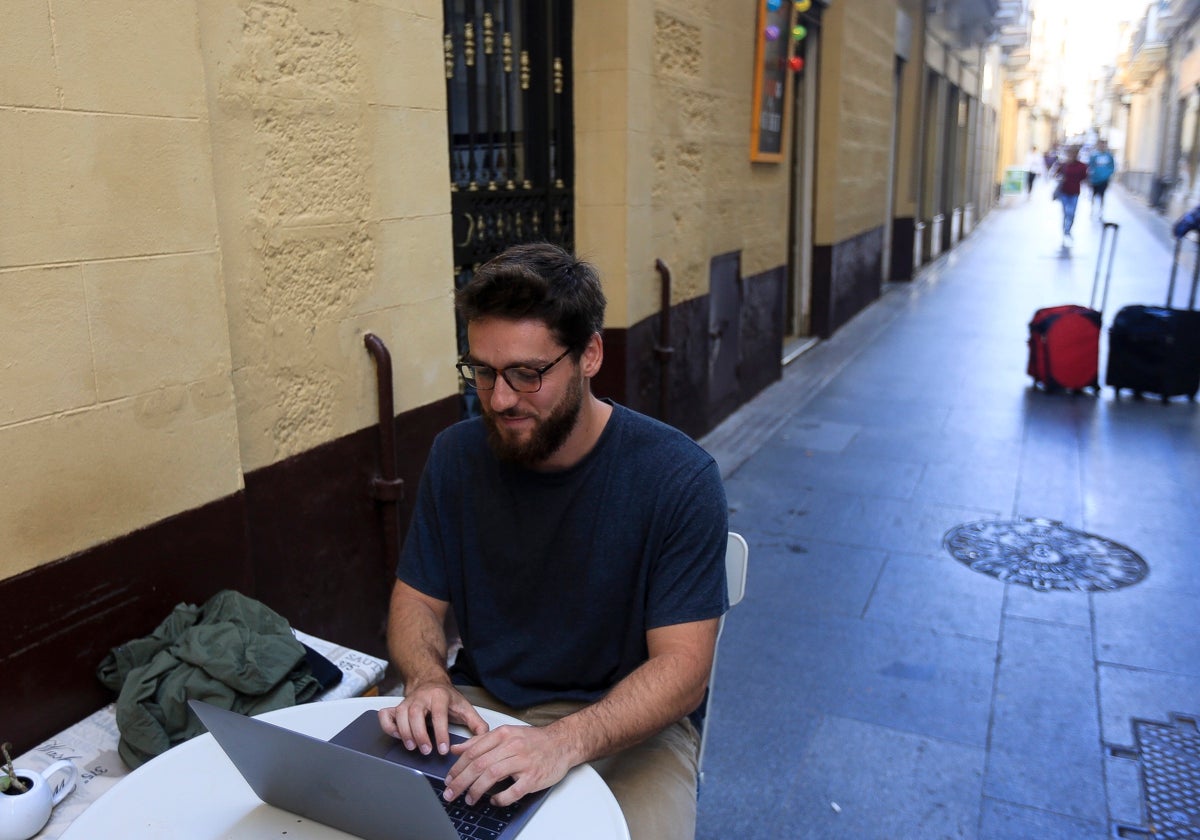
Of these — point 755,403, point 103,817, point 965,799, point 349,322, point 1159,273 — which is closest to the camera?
point 103,817

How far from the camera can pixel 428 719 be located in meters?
1.87

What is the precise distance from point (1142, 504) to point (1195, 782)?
9.34 feet

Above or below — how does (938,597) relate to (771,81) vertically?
below

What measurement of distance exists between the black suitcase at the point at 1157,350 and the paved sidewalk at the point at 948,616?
0.16m

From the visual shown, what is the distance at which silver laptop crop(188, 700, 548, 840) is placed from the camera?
1391 millimetres

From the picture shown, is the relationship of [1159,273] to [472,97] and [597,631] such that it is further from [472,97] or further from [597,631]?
[597,631]

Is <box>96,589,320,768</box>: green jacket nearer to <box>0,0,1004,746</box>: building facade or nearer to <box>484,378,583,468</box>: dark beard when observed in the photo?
<box>0,0,1004,746</box>: building facade

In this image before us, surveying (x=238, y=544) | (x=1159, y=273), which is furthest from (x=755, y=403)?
(x=1159, y=273)

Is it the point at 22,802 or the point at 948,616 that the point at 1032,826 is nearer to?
the point at 948,616

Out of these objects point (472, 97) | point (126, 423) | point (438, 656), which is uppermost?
point (472, 97)

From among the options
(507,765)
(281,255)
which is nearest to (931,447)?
(281,255)

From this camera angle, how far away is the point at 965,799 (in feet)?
10.1

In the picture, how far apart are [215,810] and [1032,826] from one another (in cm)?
238

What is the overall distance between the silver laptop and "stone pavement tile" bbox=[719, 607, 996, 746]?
7.36 feet
